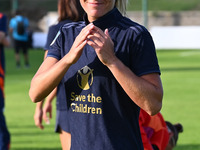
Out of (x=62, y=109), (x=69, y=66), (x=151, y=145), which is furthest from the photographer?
(x=62, y=109)

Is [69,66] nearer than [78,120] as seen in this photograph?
Yes

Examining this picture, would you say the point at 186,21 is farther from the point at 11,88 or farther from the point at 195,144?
the point at 195,144

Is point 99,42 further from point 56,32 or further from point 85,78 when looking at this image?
point 56,32

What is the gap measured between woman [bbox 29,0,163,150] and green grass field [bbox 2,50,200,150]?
468cm

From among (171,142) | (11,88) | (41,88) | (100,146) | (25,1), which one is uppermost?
(41,88)

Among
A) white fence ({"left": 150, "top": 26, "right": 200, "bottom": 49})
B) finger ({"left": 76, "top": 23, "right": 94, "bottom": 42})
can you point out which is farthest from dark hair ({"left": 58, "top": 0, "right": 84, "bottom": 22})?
white fence ({"left": 150, "top": 26, "right": 200, "bottom": 49})

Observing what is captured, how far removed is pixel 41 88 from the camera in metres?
2.63

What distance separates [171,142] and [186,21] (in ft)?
99.4

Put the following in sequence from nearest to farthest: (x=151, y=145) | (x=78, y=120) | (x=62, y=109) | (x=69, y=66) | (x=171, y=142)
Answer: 1. (x=69, y=66)
2. (x=78, y=120)
3. (x=151, y=145)
4. (x=171, y=142)
5. (x=62, y=109)

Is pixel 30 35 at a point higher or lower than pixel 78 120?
lower

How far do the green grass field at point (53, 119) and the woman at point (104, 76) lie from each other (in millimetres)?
4678

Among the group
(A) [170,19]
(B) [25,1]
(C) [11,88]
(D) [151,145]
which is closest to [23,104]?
(C) [11,88]

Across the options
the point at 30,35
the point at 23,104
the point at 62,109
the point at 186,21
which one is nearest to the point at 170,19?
the point at 186,21

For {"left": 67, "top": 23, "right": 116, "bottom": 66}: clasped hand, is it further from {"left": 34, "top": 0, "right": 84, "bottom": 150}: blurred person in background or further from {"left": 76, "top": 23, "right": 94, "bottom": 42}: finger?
{"left": 34, "top": 0, "right": 84, "bottom": 150}: blurred person in background
